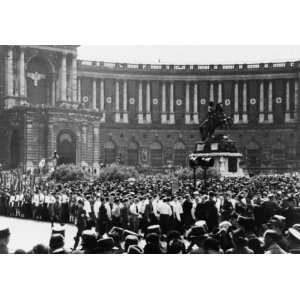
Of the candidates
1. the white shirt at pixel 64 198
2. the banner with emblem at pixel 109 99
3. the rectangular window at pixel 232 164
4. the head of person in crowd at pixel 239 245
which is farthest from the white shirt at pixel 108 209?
the banner with emblem at pixel 109 99

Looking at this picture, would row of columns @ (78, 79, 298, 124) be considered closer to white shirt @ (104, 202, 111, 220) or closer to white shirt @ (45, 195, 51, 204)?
white shirt @ (45, 195, 51, 204)

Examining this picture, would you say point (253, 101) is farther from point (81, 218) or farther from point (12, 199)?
point (81, 218)

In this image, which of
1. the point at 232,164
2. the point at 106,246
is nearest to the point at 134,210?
the point at 106,246

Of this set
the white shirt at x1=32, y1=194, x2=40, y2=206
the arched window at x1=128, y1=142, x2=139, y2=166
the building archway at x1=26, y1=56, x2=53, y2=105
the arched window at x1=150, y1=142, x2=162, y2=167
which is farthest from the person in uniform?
the arched window at x1=150, y1=142, x2=162, y2=167

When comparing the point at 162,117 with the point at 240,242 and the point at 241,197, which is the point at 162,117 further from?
the point at 240,242

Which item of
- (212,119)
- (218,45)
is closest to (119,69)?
(212,119)
